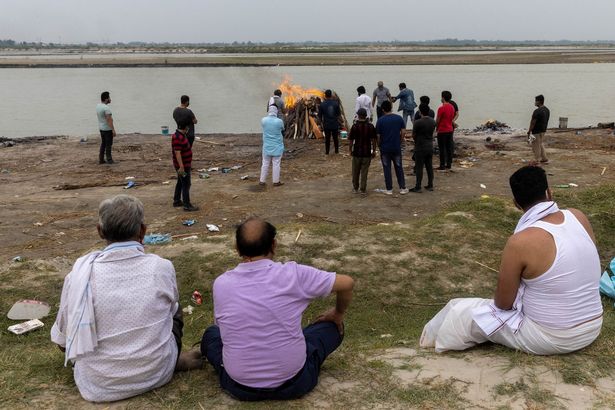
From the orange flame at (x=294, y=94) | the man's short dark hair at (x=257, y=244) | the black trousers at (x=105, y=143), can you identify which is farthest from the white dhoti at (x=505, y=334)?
the orange flame at (x=294, y=94)

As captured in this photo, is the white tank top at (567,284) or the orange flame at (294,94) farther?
the orange flame at (294,94)

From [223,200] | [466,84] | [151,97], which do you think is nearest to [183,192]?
[223,200]

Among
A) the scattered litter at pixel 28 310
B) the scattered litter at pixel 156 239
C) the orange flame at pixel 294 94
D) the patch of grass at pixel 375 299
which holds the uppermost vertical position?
the orange flame at pixel 294 94

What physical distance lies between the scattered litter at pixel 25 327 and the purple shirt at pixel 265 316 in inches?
122

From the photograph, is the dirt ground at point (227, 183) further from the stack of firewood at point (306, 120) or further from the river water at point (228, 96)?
the river water at point (228, 96)

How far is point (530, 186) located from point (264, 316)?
6.26ft

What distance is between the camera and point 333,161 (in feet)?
47.4

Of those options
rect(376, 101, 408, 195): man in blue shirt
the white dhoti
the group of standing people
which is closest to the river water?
the group of standing people

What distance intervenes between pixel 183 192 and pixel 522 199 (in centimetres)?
687

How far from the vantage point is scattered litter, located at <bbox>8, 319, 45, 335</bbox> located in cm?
534

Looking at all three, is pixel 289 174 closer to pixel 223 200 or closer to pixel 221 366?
pixel 223 200

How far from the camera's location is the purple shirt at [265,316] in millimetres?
3160

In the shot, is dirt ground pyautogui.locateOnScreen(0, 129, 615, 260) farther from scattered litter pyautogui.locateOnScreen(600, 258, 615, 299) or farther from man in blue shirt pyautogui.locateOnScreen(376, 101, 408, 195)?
scattered litter pyautogui.locateOnScreen(600, 258, 615, 299)

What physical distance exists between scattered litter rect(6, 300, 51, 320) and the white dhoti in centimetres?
411
